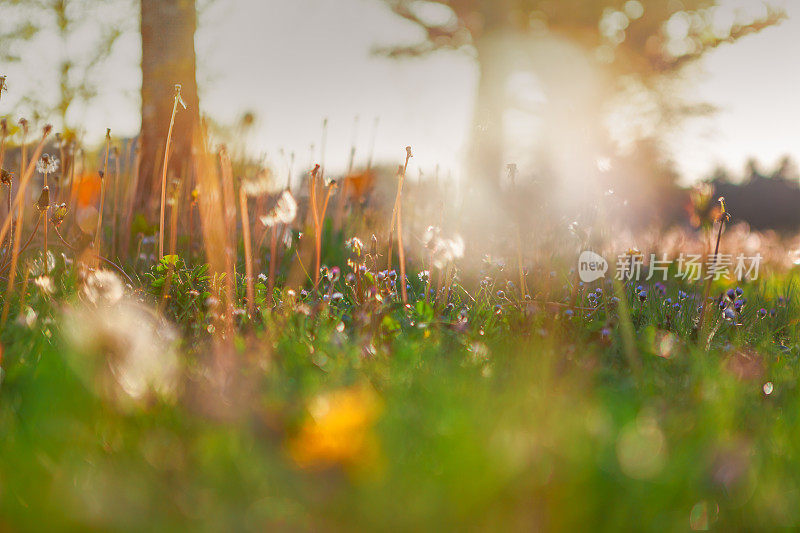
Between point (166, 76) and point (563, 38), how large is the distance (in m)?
10.2

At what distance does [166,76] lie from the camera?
188 inches

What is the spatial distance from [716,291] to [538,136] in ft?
34.8

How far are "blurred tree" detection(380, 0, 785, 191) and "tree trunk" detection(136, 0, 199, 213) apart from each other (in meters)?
6.43

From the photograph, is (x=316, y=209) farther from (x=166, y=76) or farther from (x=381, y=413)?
(x=166, y=76)

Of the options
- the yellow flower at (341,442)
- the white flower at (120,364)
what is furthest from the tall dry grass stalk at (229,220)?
the yellow flower at (341,442)

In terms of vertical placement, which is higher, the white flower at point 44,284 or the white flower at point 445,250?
the white flower at point 445,250

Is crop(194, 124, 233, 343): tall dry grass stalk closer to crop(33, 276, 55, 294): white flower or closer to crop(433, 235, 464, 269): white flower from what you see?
crop(33, 276, 55, 294): white flower

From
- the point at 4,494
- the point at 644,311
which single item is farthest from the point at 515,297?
the point at 4,494

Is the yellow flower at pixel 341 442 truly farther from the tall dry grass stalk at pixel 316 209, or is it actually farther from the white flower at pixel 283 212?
the white flower at pixel 283 212

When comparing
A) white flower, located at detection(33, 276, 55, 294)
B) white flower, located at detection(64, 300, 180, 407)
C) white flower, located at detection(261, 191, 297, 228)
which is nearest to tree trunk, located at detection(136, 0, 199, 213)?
white flower, located at detection(33, 276, 55, 294)

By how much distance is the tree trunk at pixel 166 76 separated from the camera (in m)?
4.70

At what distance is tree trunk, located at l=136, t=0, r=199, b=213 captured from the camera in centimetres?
470

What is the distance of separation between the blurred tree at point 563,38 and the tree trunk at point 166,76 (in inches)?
253

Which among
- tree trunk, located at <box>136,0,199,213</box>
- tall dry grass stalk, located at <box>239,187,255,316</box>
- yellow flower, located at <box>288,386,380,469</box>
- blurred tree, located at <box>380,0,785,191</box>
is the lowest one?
yellow flower, located at <box>288,386,380,469</box>
